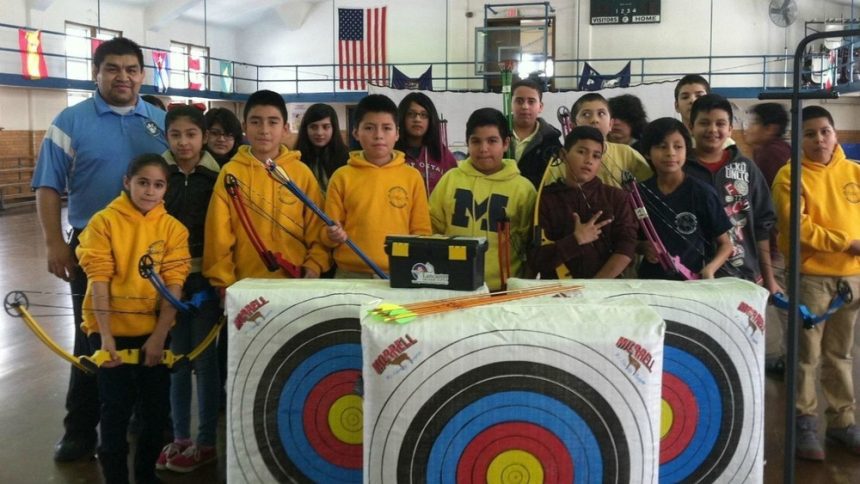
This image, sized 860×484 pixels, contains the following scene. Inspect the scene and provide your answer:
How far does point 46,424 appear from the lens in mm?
2734

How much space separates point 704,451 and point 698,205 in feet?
2.76

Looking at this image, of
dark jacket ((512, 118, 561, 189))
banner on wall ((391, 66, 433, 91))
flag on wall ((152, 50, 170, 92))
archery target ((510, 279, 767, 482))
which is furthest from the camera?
flag on wall ((152, 50, 170, 92))

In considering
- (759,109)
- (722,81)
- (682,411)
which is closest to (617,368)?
(682,411)

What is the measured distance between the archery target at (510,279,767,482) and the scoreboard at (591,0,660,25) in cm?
1306

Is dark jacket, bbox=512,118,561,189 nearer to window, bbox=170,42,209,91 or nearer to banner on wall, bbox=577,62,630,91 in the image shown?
banner on wall, bbox=577,62,630,91

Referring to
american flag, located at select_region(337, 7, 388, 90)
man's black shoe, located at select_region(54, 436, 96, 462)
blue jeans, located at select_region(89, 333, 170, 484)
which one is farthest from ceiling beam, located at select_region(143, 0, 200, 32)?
blue jeans, located at select_region(89, 333, 170, 484)

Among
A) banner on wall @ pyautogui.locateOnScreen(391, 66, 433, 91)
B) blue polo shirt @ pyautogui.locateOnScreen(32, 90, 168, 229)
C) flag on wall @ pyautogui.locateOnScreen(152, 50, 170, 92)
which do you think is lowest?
blue polo shirt @ pyautogui.locateOnScreen(32, 90, 168, 229)

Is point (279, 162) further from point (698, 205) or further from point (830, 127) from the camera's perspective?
point (830, 127)

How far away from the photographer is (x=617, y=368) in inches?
55.6

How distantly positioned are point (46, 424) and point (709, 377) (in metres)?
2.39

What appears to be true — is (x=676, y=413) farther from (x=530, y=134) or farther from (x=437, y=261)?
(x=530, y=134)

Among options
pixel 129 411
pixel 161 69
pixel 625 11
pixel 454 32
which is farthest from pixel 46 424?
pixel 625 11

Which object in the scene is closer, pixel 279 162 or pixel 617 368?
pixel 617 368

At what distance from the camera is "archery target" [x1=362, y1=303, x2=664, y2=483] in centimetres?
141
